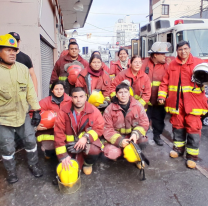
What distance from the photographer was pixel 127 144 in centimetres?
284

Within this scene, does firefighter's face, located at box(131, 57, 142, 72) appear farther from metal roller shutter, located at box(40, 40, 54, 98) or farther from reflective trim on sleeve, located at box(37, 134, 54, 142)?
metal roller shutter, located at box(40, 40, 54, 98)

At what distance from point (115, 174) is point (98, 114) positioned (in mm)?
915

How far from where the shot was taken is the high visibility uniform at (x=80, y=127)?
2789 mm

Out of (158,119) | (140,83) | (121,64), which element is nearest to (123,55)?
(121,64)

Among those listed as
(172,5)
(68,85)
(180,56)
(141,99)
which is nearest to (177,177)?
(141,99)

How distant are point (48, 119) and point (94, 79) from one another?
1141 millimetres

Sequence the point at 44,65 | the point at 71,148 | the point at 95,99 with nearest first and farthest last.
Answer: the point at 71,148
the point at 95,99
the point at 44,65

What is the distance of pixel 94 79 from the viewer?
3.74 metres

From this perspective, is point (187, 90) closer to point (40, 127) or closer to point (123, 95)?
point (123, 95)

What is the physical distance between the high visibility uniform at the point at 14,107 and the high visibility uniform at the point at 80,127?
0.41 m

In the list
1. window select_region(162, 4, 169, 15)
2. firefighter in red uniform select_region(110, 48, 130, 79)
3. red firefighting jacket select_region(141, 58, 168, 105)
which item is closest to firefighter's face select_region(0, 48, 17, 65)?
red firefighting jacket select_region(141, 58, 168, 105)

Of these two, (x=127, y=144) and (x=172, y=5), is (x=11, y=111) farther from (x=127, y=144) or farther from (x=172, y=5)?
(x=172, y=5)

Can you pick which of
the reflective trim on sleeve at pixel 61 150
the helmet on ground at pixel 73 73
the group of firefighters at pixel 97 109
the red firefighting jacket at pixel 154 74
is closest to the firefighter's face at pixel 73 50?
the helmet on ground at pixel 73 73

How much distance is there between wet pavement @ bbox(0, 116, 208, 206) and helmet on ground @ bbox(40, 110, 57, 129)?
0.68 meters
